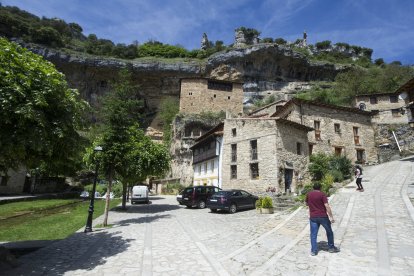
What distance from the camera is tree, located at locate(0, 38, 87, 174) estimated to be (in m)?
5.73

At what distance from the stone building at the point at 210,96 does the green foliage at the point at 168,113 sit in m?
5.00

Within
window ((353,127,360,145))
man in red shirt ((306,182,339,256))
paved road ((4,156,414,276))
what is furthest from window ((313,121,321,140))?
man in red shirt ((306,182,339,256))

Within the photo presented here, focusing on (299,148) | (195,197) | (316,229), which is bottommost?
(316,229)

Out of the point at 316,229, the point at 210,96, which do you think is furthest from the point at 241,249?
the point at 210,96

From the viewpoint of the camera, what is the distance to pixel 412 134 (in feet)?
111

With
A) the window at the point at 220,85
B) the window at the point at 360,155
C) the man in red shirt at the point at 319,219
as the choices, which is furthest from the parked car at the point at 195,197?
the window at the point at 220,85

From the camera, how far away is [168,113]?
53.0m

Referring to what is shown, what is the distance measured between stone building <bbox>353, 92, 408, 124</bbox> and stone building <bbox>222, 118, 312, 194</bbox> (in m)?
19.4

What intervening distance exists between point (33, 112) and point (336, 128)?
99.6ft

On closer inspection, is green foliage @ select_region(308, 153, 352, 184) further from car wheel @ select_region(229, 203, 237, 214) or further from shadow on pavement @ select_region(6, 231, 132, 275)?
shadow on pavement @ select_region(6, 231, 132, 275)

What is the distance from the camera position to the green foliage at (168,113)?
171 ft

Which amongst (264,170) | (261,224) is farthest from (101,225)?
(264,170)

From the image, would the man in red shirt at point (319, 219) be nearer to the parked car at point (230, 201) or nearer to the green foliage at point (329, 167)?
the parked car at point (230, 201)

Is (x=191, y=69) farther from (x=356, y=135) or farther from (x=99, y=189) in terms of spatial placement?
(x=356, y=135)
